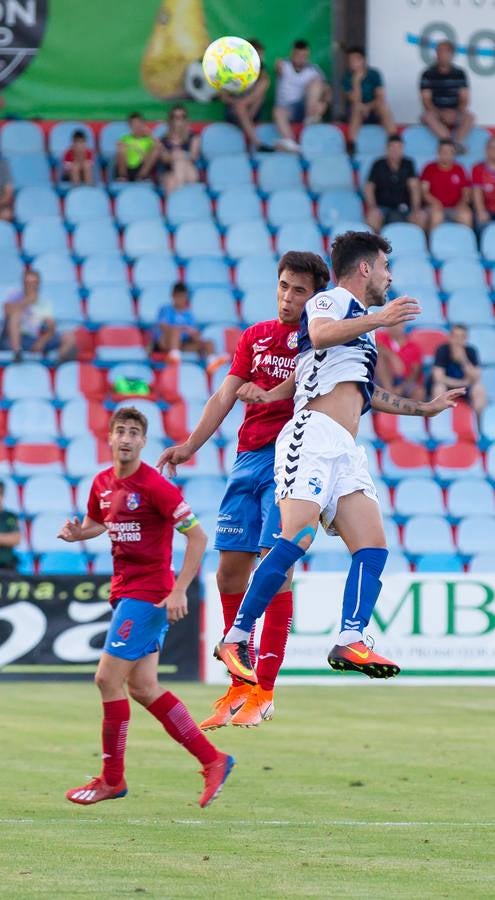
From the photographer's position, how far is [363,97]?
21.7m

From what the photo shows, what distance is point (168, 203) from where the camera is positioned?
821 inches

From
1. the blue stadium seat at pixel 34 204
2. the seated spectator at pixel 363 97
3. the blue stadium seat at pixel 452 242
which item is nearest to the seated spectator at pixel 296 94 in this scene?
the seated spectator at pixel 363 97

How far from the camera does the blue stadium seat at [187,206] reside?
20828 mm

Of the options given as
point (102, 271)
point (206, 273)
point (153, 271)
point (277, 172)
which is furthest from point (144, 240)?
point (277, 172)

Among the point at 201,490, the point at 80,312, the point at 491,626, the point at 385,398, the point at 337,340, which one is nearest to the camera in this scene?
the point at 337,340

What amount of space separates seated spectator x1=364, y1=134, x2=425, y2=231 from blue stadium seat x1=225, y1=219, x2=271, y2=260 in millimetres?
1362

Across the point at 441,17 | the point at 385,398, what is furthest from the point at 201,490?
the point at 385,398

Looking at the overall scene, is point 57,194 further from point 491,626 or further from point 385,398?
point 385,398

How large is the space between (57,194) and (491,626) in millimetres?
8284

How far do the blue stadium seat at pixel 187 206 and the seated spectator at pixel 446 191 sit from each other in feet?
9.44

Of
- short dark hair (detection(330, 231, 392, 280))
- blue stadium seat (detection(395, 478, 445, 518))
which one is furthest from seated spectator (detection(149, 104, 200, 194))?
short dark hair (detection(330, 231, 392, 280))

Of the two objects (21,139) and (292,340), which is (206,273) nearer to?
(21,139)

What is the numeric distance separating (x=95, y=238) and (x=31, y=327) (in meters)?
2.01

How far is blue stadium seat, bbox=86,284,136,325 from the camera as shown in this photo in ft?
64.4
